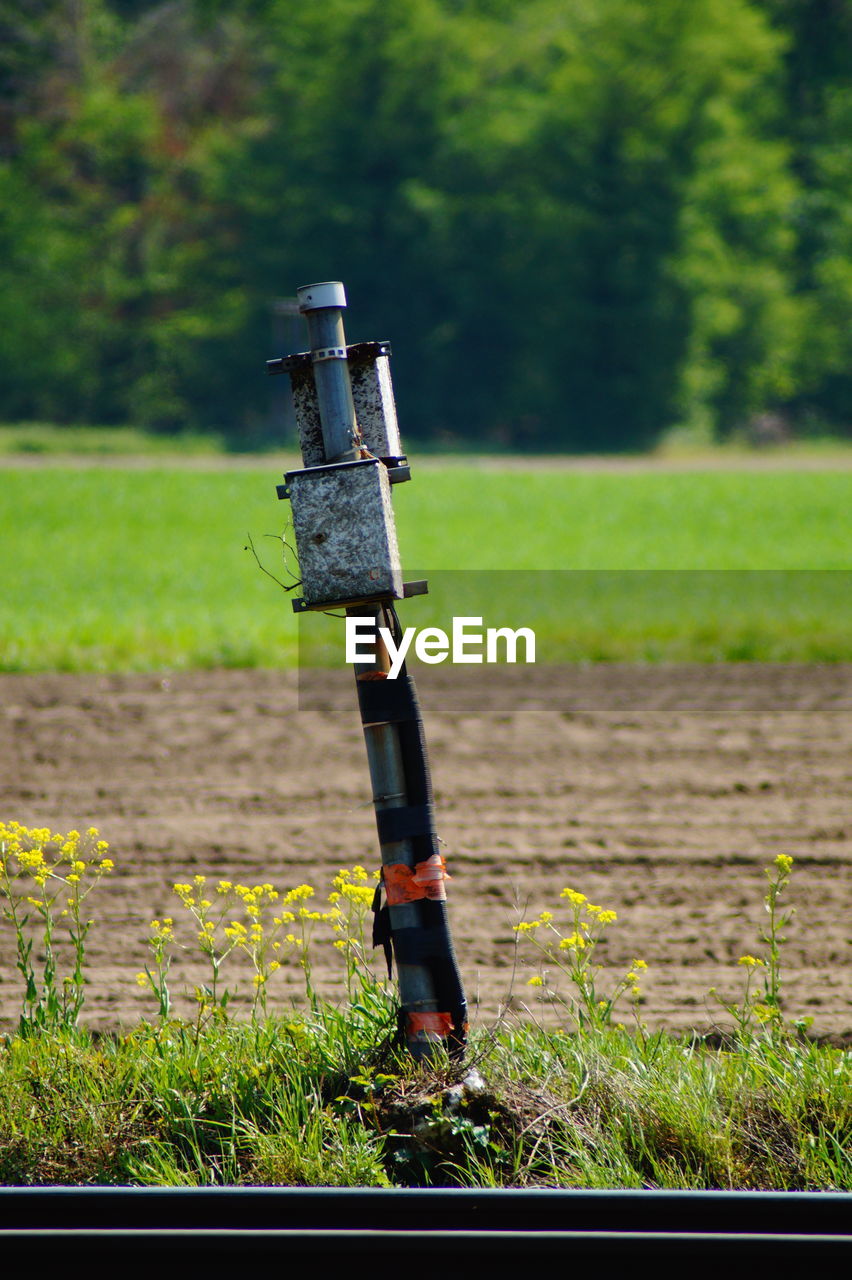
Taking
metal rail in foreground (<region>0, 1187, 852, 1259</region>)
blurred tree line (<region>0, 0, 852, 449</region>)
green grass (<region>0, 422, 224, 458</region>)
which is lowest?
metal rail in foreground (<region>0, 1187, 852, 1259</region>)

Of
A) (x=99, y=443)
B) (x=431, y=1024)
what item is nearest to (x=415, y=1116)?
(x=431, y=1024)

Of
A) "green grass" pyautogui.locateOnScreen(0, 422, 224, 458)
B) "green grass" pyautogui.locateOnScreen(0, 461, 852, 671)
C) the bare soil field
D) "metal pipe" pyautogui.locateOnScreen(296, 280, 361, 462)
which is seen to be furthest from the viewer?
"green grass" pyautogui.locateOnScreen(0, 422, 224, 458)

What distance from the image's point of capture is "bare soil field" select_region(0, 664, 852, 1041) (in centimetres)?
448

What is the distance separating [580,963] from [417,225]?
41.2m

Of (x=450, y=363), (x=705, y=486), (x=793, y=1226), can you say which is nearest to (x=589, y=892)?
(x=793, y=1226)

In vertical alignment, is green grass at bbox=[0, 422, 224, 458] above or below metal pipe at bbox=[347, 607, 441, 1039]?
above

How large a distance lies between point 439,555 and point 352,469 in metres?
16.4

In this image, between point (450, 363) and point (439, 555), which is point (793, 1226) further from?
point (450, 363)

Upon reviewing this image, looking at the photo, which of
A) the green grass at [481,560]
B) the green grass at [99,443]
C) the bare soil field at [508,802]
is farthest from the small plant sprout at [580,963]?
the green grass at [99,443]

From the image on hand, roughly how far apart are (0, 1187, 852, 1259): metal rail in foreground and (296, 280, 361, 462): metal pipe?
149 centimetres

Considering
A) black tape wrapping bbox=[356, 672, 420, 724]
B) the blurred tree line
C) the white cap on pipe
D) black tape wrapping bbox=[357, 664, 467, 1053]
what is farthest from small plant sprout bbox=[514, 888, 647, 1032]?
the blurred tree line

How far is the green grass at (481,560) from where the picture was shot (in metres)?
10.7

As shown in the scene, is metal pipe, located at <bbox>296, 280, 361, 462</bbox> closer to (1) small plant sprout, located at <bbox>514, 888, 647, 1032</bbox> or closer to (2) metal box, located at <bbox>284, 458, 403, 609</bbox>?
(2) metal box, located at <bbox>284, 458, 403, 609</bbox>

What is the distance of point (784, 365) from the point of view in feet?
151
